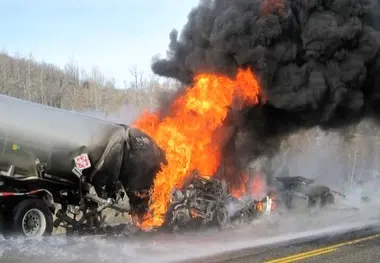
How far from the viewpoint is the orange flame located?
13109 mm

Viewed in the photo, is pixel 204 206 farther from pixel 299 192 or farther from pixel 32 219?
pixel 299 192

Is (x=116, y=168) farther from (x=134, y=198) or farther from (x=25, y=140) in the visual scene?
(x=25, y=140)

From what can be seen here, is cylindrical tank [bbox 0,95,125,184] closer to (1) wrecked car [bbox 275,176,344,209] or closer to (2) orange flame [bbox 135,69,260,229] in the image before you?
(2) orange flame [bbox 135,69,260,229]

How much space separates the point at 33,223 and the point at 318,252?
5.72 meters

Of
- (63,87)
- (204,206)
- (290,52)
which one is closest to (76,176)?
(204,206)

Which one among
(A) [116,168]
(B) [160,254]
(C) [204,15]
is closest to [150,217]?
(A) [116,168]

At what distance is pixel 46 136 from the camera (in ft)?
32.1

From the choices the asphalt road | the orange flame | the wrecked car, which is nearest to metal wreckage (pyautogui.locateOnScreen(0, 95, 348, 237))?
the orange flame

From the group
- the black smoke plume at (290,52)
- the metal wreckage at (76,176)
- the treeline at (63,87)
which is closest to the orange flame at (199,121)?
the black smoke plume at (290,52)

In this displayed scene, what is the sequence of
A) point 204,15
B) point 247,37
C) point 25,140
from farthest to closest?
point 204,15, point 247,37, point 25,140

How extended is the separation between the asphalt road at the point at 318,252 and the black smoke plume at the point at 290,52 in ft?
16.2

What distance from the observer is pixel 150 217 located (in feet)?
38.9

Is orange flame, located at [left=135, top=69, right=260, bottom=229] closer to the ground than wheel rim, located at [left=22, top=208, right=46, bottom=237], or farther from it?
farther from it

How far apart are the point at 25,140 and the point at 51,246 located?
2.19m
